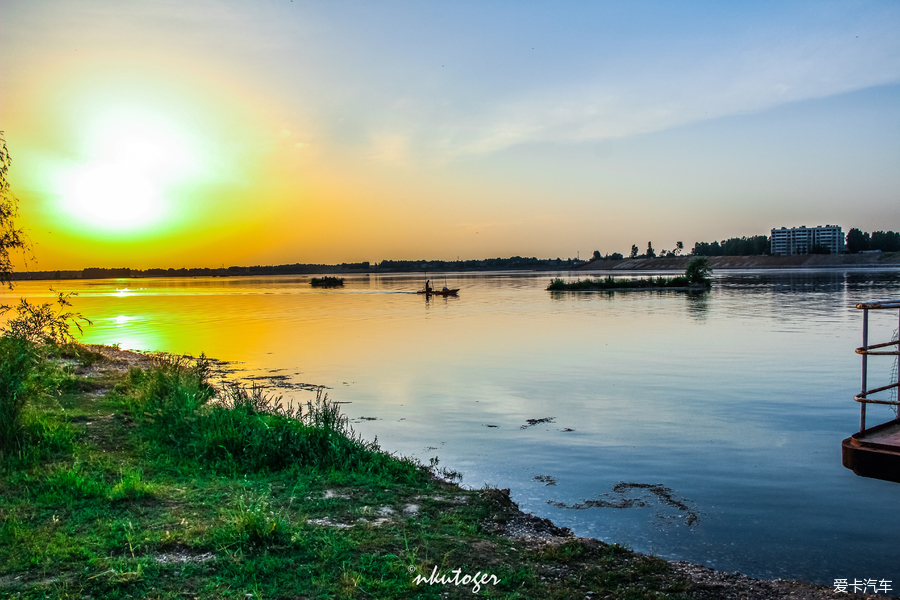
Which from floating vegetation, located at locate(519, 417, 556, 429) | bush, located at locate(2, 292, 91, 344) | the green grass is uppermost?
bush, located at locate(2, 292, 91, 344)

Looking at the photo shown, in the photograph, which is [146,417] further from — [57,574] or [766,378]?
[766,378]

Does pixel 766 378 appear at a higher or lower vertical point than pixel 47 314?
lower

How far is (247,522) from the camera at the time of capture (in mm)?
6930

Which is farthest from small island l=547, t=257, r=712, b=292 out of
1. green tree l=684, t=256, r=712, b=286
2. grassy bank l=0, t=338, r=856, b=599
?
grassy bank l=0, t=338, r=856, b=599

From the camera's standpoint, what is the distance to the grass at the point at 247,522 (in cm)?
604

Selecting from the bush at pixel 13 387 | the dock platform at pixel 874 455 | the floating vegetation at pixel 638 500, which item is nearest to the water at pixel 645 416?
the floating vegetation at pixel 638 500

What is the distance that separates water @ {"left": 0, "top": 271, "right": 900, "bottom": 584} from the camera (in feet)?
28.8

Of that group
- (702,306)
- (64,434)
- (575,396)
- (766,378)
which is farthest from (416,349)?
(702,306)

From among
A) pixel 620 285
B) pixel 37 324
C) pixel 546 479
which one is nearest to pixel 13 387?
pixel 37 324

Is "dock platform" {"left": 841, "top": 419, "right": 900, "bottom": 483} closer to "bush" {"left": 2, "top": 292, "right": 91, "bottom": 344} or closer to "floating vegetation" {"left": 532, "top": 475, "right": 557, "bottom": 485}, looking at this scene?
"floating vegetation" {"left": 532, "top": 475, "right": 557, "bottom": 485}

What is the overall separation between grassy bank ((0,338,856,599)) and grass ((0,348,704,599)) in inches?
1.0

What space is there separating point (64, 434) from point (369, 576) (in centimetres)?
741

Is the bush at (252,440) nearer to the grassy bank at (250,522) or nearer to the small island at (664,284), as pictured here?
the grassy bank at (250,522)

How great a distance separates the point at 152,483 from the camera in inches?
352
